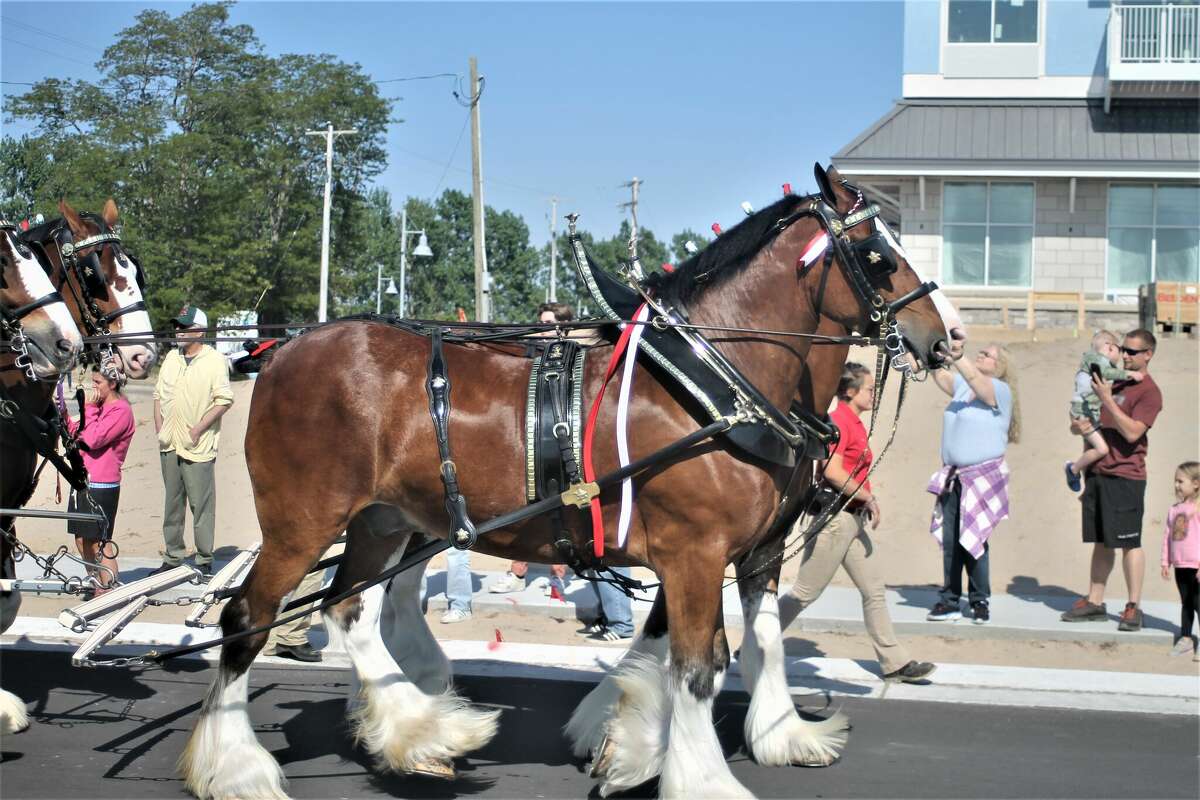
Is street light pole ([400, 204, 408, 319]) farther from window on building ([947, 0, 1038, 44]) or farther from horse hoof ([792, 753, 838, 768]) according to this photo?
horse hoof ([792, 753, 838, 768])

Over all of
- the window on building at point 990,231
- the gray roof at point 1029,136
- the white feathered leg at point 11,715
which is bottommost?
the white feathered leg at point 11,715

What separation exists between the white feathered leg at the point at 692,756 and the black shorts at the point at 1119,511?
15.9ft

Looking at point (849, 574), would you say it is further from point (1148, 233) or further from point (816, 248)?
point (1148, 233)

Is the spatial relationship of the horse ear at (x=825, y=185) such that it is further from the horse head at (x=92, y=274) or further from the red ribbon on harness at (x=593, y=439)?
the horse head at (x=92, y=274)

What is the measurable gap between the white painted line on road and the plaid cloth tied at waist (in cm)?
134

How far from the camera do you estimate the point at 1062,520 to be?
1241 cm

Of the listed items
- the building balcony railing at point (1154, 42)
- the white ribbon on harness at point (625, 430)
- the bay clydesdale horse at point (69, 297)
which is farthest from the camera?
the building balcony railing at point (1154, 42)

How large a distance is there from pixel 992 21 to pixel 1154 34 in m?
3.49

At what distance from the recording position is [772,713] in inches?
214

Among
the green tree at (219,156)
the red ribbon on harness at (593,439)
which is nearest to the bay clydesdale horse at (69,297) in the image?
the red ribbon on harness at (593,439)

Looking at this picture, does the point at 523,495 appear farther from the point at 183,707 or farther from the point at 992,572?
the point at 992,572

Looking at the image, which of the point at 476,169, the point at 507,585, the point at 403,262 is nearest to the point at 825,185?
the point at 507,585

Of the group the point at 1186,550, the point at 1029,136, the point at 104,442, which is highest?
the point at 1029,136

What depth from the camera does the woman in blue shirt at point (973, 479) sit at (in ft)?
27.5
